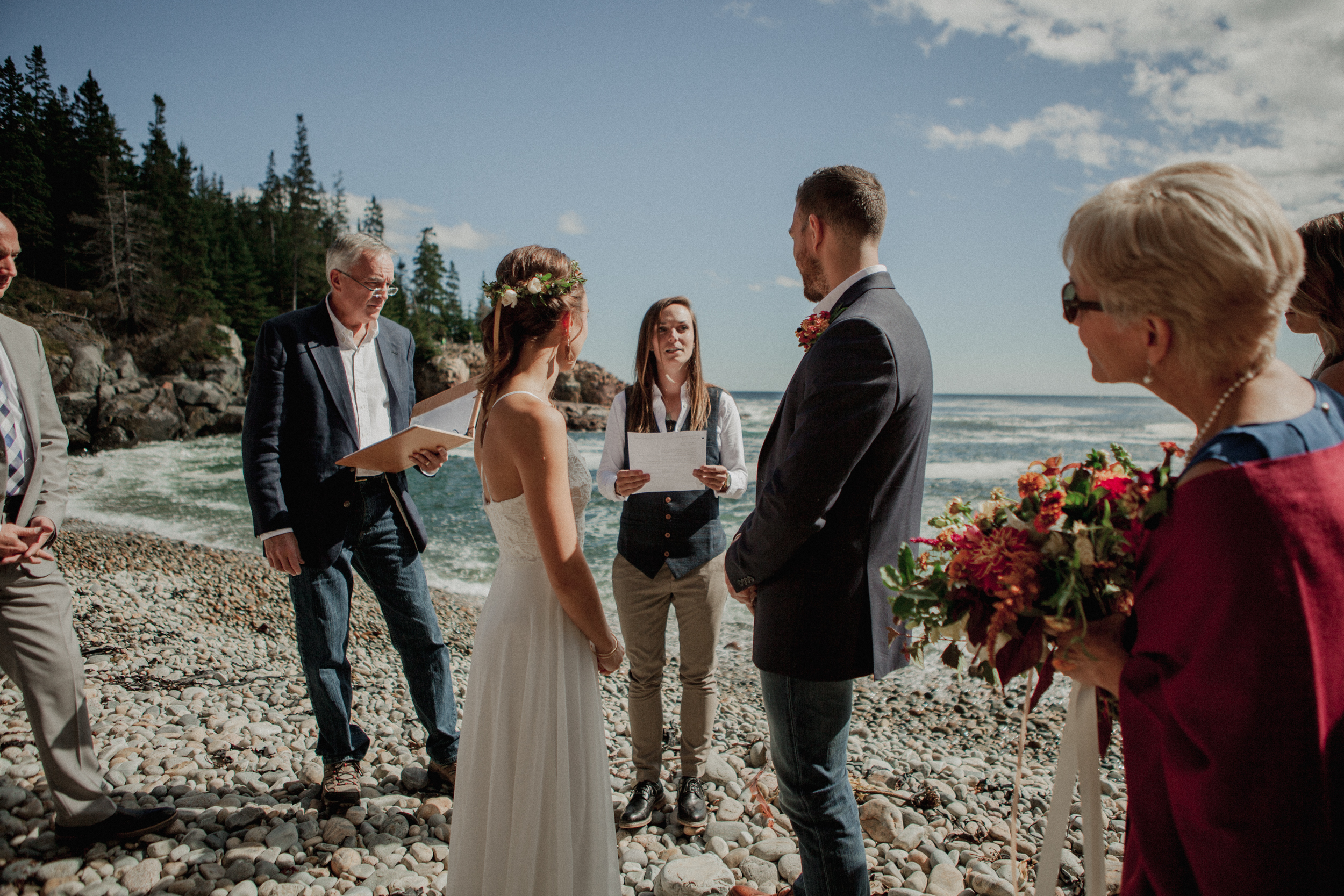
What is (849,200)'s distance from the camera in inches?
96.4

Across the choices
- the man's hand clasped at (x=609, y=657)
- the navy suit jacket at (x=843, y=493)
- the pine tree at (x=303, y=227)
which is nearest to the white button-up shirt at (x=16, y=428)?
the man's hand clasped at (x=609, y=657)

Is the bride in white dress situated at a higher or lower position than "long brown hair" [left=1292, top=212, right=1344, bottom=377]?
lower

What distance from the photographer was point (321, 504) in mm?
3494

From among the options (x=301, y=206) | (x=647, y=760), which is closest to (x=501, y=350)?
(x=647, y=760)

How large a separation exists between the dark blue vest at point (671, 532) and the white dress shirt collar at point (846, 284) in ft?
4.64

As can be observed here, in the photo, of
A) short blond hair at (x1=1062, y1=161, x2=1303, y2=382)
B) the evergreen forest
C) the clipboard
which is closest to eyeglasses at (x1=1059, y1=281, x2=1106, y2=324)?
short blond hair at (x1=1062, y1=161, x2=1303, y2=382)

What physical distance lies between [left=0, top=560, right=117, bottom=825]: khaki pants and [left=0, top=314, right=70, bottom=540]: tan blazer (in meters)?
0.28

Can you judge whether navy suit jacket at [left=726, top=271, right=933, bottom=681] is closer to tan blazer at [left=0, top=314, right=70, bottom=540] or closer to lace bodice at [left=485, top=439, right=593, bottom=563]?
lace bodice at [left=485, top=439, right=593, bottom=563]

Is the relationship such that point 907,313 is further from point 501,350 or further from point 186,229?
point 186,229

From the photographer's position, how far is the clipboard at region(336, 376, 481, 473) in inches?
122

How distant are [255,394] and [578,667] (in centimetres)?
228

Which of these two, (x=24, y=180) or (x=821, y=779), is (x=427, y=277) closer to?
(x=24, y=180)

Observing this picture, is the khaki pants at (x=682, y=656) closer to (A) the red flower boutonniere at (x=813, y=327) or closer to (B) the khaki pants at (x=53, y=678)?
(A) the red flower boutonniere at (x=813, y=327)

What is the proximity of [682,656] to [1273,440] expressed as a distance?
2.90 m
